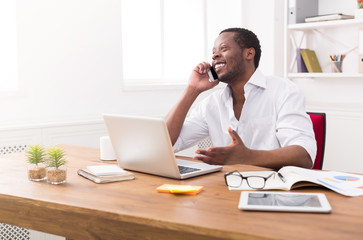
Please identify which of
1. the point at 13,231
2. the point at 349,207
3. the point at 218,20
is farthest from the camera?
the point at 218,20

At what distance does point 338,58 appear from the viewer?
357 cm

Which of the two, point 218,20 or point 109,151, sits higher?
point 218,20

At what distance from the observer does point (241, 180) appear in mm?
1502

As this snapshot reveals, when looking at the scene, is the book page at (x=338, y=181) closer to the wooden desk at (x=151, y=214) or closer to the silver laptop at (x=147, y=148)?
the wooden desk at (x=151, y=214)

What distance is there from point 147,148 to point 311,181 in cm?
55

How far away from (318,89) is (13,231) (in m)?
2.52

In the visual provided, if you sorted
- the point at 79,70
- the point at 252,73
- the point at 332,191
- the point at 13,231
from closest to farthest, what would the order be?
the point at 332,191, the point at 252,73, the point at 13,231, the point at 79,70

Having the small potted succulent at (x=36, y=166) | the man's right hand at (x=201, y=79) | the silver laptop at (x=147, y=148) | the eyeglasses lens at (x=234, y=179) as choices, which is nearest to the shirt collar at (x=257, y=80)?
the man's right hand at (x=201, y=79)

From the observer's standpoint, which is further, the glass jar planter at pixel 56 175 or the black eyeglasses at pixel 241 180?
the glass jar planter at pixel 56 175

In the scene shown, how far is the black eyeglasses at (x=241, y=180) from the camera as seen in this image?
4.70 ft

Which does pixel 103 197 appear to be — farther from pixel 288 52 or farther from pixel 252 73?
pixel 288 52

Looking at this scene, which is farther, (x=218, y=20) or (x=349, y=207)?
(x=218, y=20)

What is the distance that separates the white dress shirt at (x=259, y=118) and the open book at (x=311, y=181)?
334 mm

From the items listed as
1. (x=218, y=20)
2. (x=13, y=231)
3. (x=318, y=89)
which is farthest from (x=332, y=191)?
(x=218, y=20)
